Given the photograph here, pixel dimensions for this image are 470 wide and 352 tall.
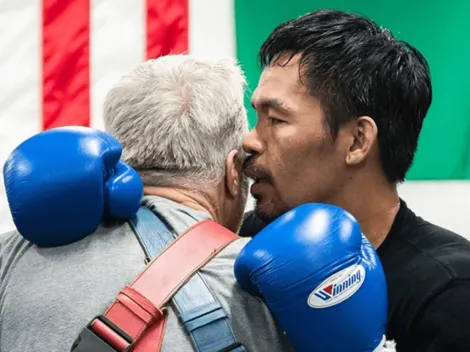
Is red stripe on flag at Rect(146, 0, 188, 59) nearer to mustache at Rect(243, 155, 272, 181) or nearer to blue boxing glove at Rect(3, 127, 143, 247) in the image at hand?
mustache at Rect(243, 155, 272, 181)

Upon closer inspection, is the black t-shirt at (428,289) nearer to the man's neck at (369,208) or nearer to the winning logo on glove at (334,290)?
the man's neck at (369,208)

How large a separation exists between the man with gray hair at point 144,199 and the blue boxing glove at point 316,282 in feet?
0.18

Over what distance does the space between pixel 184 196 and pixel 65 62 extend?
0.95 metres

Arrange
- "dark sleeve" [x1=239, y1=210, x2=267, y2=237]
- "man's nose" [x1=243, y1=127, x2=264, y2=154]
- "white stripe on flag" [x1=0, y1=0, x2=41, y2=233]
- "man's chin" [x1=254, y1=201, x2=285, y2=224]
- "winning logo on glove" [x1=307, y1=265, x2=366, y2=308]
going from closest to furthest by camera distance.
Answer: "winning logo on glove" [x1=307, y1=265, x2=366, y2=308] → "man's nose" [x1=243, y1=127, x2=264, y2=154] → "man's chin" [x1=254, y1=201, x2=285, y2=224] → "dark sleeve" [x1=239, y1=210, x2=267, y2=237] → "white stripe on flag" [x1=0, y1=0, x2=41, y2=233]

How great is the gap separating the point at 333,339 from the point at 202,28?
4.16ft

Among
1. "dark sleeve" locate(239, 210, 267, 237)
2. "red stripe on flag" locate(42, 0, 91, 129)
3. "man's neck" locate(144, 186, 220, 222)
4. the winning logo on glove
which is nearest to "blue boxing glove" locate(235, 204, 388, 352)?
the winning logo on glove

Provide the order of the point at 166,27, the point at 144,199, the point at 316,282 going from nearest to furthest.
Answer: the point at 316,282 < the point at 144,199 < the point at 166,27

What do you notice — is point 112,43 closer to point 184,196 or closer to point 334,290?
point 184,196

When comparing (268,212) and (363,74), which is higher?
(363,74)

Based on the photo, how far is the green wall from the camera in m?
1.94

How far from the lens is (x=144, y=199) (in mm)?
984

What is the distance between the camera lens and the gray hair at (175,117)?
994 millimetres

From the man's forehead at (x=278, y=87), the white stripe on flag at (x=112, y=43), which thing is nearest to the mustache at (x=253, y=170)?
the man's forehead at (x=278, y=87)

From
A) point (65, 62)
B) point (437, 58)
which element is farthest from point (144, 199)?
point (437, 58)
